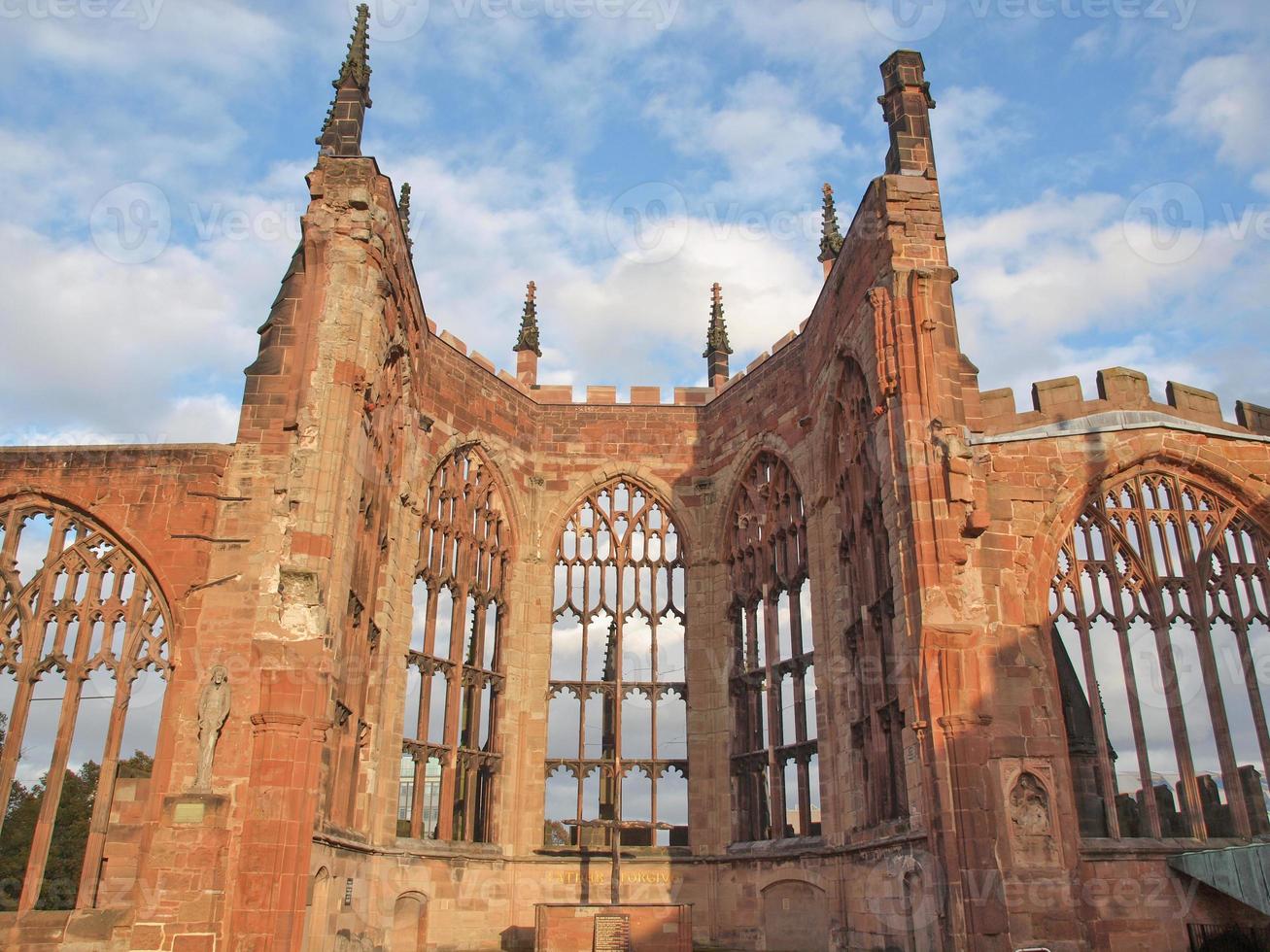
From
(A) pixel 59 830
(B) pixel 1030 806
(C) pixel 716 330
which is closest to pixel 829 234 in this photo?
(C) pixel 716 330

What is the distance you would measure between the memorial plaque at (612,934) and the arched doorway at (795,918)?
147 inches

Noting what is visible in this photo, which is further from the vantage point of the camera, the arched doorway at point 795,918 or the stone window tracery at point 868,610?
the arched doorway at point 795,918

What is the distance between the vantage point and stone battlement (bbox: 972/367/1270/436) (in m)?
16.7

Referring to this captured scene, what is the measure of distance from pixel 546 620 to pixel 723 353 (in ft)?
26.2

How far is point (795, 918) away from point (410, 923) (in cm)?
688

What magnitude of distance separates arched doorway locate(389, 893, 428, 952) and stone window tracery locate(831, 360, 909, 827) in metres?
7.99

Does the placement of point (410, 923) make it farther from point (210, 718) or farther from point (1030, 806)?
point (1030, 806)

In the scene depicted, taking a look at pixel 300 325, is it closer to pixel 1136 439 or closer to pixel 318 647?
pixel 318 647

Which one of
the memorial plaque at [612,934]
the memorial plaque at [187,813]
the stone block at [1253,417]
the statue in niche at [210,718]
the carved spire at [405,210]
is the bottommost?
the memorial plaque at [612,934]

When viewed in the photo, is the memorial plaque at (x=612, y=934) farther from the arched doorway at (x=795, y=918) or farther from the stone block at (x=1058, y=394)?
the stone block at (x=1058, y=394)

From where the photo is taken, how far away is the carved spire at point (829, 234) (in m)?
23.5

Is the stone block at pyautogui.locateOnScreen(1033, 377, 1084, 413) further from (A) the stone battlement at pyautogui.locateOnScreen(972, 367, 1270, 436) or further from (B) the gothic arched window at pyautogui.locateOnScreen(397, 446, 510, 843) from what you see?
(B) the gothic arched window at pyautogui.locateOnScreen(397, 446, 510, 843)

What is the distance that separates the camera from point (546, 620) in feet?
75.1

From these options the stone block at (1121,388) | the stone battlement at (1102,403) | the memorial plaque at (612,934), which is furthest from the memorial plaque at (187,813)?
the stone block at (1121,388)
